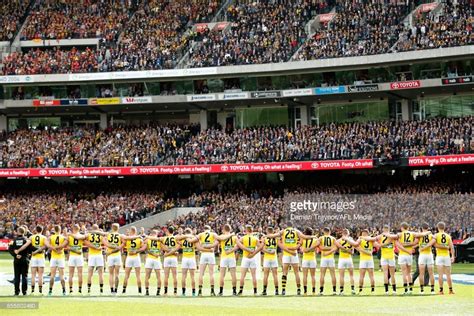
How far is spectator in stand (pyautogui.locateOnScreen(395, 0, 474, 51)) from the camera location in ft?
185

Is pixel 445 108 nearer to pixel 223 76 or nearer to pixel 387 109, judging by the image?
pixel 387 109

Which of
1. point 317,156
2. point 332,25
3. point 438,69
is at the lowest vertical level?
point 317,156

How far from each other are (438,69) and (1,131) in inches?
1378

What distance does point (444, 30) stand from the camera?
5734 centimetres

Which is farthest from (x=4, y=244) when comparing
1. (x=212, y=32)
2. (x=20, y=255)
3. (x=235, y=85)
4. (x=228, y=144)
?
(x=20, y=255)

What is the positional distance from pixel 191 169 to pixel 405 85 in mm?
15986

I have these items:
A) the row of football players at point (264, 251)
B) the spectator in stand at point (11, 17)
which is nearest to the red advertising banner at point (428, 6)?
the spectator in stand at point (11, 17)

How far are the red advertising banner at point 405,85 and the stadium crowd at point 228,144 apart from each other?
96.6 inches

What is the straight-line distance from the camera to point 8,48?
71.2 meters

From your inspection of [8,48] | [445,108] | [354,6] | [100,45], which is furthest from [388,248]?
[8,48]

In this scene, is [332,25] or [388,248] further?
[332,25]

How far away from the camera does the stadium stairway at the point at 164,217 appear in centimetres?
5844

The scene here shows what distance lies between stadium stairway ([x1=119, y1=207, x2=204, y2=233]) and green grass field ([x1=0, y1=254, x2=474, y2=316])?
1175 inches

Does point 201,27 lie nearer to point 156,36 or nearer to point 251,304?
point 156,36
